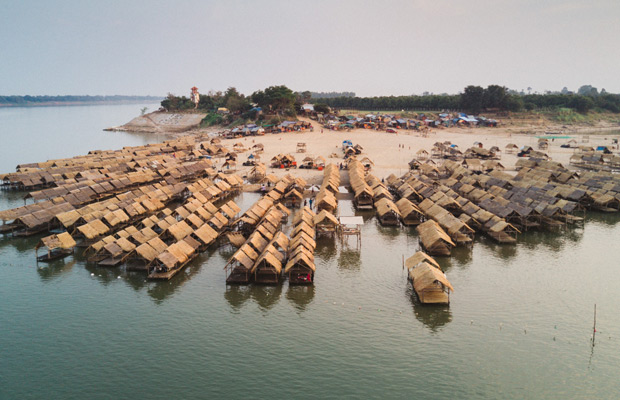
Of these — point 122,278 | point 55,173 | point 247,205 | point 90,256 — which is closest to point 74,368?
point 122,278

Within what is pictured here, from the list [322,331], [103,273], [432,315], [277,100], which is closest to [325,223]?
[432,315]

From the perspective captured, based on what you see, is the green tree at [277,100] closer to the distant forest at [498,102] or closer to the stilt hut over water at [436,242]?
the distant forest at [498,102]

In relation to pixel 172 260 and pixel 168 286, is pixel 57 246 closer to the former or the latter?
pixel 172 260

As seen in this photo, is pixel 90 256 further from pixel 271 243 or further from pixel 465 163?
pixel 465 163

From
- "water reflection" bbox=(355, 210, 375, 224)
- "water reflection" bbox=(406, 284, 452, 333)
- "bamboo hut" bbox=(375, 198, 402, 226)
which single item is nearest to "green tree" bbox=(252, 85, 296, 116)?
"water reflection" bbox=(355, 210, 375, 224)

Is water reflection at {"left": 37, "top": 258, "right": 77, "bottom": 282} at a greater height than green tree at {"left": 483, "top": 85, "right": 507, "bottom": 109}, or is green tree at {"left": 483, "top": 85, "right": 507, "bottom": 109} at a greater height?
green tree at {"left": 483, "top": 85, "right": 507, "bottom": 109}

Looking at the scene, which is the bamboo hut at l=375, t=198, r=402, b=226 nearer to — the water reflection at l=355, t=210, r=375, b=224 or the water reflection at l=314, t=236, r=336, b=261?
the water reflection at l=355, t=210, r=375, b=224
